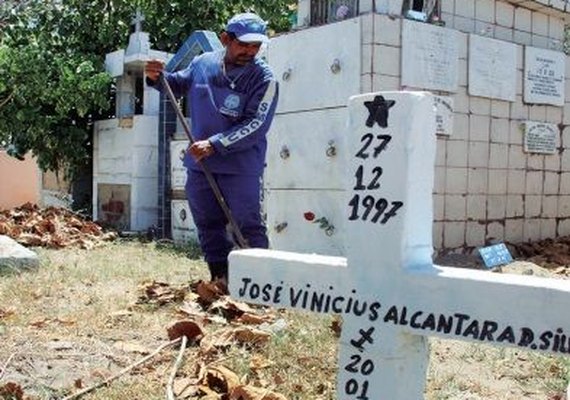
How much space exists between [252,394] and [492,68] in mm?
4621

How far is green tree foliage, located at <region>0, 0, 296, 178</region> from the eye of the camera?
8398 millimetres

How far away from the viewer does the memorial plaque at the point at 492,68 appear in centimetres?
607

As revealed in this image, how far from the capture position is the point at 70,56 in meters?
8.96

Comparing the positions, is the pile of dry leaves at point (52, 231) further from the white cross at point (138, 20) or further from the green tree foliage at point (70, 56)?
the white cross at point (138, 20)

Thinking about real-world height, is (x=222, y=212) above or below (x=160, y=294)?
above

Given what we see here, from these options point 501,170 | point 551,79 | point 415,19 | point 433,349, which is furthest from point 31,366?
point 551,79

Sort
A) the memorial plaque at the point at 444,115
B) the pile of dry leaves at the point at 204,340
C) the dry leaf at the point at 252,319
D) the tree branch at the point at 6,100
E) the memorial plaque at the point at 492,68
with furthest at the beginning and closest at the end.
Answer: the tree branch at the point at 6,100, the memorial plaque at the point at 492,68, the memorial plaque at the point at 444,115, the dry leaf at the point at 252,319, the pile of dry leaves at the point at 204,340

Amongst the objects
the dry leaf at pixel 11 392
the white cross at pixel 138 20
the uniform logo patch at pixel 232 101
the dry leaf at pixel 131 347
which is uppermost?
the white cross at pixel 138 20

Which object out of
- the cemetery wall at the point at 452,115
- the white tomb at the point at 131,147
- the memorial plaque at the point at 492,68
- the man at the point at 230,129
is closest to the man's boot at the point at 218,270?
the man at the point at 230,129

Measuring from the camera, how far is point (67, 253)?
21.0 ft

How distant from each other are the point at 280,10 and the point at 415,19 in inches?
171

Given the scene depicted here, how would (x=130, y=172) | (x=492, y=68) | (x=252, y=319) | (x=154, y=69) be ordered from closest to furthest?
(x=252, y=319), (x=154, y=69), (x=492, y=68), (x=130, y=172)

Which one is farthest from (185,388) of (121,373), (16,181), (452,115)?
(16,181)

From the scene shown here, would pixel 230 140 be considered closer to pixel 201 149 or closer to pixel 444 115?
pixel 201 149
